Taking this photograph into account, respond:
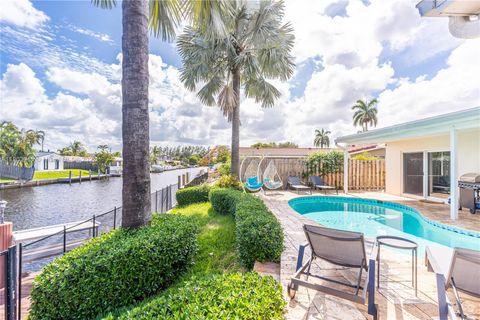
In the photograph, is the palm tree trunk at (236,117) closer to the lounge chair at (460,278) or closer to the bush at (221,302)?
the bush at (221,302)

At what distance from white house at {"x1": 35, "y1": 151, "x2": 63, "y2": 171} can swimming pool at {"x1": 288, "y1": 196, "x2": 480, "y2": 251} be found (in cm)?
5109

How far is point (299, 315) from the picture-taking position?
238 centimetres

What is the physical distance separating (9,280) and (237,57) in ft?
28.9

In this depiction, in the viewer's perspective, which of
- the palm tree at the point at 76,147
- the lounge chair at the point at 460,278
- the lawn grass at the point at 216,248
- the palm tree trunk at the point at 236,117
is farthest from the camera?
the palm tree at the point at 76,147

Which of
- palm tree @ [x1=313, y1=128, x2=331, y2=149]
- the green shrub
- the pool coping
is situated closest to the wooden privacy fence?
the pool coping

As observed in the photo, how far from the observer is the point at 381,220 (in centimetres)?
761

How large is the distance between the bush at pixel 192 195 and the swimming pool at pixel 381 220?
12.1ft

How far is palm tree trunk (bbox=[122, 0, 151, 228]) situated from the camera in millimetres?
3541

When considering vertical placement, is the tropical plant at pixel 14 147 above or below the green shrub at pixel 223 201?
above

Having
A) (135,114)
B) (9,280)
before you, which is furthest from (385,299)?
(9,280)

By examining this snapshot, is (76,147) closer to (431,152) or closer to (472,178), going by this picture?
(431,152)

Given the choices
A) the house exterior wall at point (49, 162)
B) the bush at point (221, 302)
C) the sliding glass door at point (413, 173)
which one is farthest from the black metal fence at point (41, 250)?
the house exterior wall at point (49, 162)

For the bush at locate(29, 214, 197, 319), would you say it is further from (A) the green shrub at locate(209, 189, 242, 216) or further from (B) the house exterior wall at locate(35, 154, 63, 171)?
(B) the house exterior wall at locate(35, 154, 63, 171)

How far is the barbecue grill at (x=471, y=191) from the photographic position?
700 centimetres
